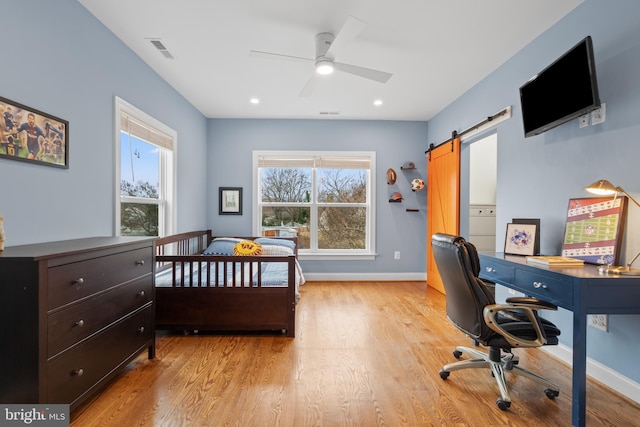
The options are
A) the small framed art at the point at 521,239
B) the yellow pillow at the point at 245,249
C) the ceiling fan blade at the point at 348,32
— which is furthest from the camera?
the yellow pillow at the point at 245,249

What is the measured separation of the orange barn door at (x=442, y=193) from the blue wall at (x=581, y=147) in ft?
2.67

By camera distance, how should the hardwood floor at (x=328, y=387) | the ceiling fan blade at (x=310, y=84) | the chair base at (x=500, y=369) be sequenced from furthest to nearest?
1. the ceiling fan blade at (x=310, y=84)
2. the chair base at (x=500, y=369)
3. the hardwood floor at (x=328, y=387)

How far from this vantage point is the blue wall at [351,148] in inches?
198

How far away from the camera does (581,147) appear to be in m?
2.27

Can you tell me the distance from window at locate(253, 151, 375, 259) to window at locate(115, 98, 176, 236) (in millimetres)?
1487

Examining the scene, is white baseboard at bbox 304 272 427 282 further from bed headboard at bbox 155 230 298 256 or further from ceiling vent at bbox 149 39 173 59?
ceiling vent at bbox 149 39 173 59

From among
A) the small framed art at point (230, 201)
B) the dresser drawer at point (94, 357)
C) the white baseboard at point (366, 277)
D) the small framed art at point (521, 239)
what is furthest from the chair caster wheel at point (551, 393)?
the small framed art at point (230, 201)

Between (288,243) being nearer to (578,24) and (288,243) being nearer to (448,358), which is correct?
(448,358)

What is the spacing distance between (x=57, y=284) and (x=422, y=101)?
4.17 metres

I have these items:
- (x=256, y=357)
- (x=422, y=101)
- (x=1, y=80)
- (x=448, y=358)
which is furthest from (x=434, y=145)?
(x=1, y=80)

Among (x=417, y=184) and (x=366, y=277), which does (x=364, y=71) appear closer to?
(x=417, y=184)

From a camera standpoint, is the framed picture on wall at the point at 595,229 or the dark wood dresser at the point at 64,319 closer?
the dark wood dresser at the point at 64,319

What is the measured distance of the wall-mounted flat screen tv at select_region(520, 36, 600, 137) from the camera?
1959 mm

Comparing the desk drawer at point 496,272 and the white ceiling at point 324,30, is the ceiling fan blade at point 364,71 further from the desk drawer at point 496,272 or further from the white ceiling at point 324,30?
the desk drawer at point 496,272
